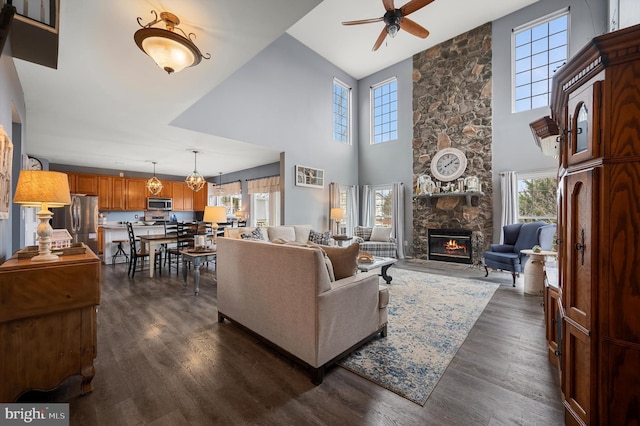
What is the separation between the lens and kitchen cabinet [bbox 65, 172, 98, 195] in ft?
23.6

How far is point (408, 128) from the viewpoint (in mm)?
6992

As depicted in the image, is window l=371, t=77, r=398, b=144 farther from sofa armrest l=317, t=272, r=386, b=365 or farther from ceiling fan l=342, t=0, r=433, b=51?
sofa armrest l=317, t=272, r=386, b=365

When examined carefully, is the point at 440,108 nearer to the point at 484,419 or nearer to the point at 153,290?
the point at 484,419

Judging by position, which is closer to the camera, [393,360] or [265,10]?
[265,10]

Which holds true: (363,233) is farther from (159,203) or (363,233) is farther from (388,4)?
→ (159,203)

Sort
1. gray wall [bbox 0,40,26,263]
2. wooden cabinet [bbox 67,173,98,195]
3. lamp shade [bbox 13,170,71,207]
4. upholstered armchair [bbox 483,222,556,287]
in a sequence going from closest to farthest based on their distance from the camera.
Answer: lamp shade [bbox 13,170,71,207]
gray wall [bbox 0,40,26,263]
upholstered armchair [bbox 483,222,556,287]
wooden cabinet [bbox 67,173,98,195]

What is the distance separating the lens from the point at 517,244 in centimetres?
470

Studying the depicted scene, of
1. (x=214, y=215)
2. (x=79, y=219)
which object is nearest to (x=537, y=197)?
(x=214, y=215)

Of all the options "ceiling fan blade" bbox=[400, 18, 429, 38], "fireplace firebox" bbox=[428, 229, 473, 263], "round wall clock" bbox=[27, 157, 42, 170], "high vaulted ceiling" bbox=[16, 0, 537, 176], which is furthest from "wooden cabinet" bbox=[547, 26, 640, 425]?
"round wall clock" bbox=[27, 157, 42, 170]

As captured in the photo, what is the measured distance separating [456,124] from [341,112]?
3.18 metres

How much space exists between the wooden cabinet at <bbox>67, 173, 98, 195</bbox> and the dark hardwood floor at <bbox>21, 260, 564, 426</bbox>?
21.9 feet

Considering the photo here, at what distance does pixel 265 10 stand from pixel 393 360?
277 centimetres

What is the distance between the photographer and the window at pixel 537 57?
5094 millimetres

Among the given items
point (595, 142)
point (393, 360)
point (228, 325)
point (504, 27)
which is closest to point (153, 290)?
point (228, 325)
